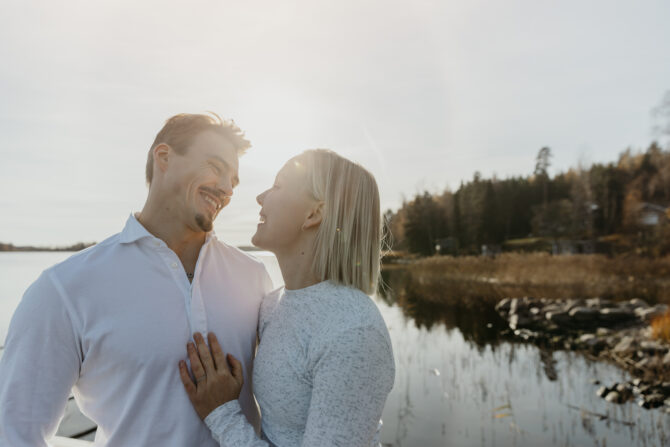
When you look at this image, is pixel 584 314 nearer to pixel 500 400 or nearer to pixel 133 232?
pixel 500 400


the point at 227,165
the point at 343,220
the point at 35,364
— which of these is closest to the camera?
the point at 35,364

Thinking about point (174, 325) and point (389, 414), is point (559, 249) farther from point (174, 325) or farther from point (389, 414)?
point (174, 325)

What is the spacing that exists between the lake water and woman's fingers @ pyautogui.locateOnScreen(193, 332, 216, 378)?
3.28 m

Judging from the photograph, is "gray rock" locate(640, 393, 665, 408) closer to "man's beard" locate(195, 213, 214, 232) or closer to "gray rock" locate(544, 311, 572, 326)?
"gray rock" locate(544, 311, 572, 326)

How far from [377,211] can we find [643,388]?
8.53m

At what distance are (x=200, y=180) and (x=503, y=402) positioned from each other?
7.38 meters

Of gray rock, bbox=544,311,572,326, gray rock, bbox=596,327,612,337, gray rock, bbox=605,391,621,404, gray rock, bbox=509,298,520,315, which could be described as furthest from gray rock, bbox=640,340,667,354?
gray rock, bbox=509,298,520,315

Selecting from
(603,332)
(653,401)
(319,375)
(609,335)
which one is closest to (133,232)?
(319,375)

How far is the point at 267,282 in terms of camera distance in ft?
7.07

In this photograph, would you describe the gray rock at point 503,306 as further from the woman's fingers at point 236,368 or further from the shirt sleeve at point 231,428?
the shirt sleeve at point 231,428

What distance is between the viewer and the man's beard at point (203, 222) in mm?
1825

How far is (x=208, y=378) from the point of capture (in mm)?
1560

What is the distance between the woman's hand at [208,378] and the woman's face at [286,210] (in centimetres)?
41

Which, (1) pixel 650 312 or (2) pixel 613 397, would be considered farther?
(1) pixel 650 312
